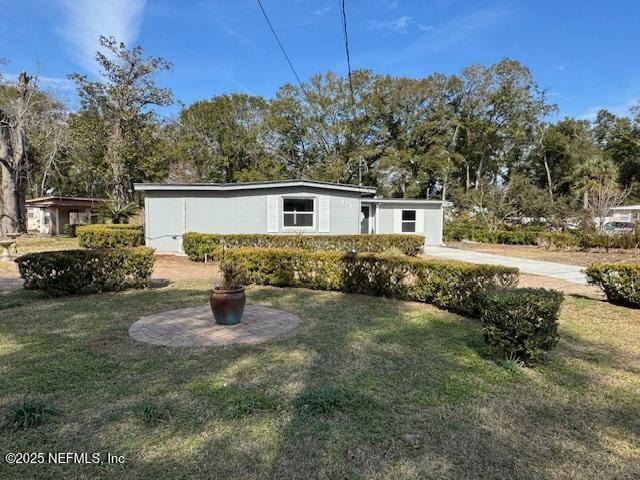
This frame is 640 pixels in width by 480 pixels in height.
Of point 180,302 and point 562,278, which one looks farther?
point 562,278

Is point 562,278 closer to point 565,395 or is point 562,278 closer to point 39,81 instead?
point 565,395

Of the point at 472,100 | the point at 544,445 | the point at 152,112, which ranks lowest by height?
the point at 544,445

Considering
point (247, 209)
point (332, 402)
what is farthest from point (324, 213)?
point (332, 402)

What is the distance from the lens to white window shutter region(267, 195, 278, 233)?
1461 centimetres

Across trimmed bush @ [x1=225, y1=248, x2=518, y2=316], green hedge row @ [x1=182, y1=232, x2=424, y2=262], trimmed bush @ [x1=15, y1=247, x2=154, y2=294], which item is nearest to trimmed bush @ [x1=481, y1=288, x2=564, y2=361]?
trimmed bush @ [x1=225, y1=248, x2=518, y2=316]

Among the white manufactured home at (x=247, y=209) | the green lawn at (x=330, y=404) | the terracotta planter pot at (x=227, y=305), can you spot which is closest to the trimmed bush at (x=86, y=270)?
the green lawn at (x=330, y=404)

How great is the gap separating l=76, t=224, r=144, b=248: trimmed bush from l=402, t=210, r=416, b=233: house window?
1166 cm

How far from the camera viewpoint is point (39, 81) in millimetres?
21281

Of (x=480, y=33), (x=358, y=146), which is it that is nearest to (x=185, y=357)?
(x=480, y=33)

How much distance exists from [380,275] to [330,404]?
4.39 metres

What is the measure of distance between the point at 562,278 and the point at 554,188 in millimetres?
27453

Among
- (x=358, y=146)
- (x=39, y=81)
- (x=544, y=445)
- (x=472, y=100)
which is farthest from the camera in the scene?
(x=472, y=100)

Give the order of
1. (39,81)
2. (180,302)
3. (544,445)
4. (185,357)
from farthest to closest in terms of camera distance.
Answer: (39,81) < (180,302) < (185,357) < (544,445)

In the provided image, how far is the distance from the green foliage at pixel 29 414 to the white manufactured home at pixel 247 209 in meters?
11.7
